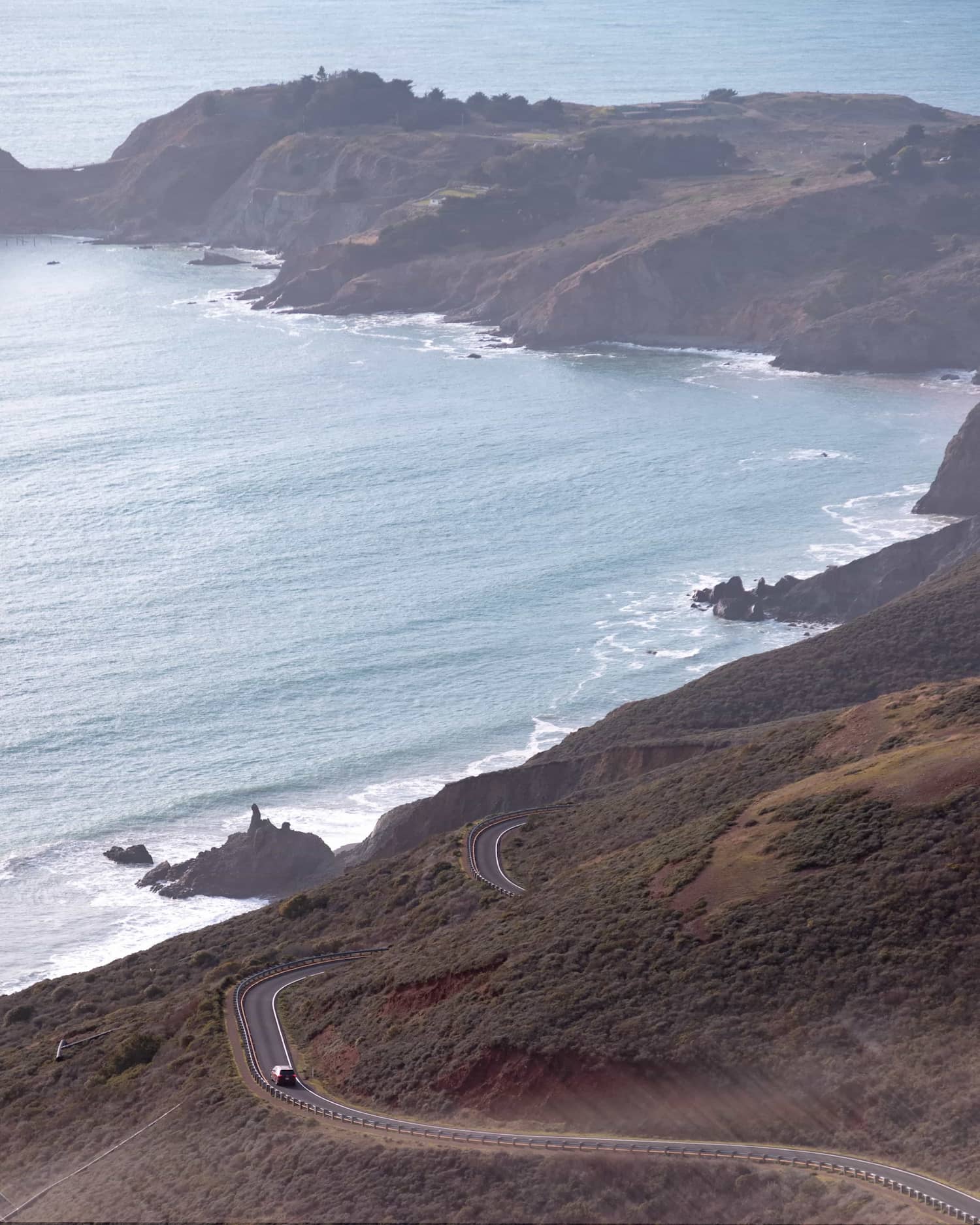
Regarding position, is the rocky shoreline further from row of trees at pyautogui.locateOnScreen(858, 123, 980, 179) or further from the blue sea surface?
row of trees at pyautogui.locateOnScreen(858, 123, 980, 179)

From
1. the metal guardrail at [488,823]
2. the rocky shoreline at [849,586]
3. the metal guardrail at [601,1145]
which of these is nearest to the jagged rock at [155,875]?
the metal guardrail at [488,823]

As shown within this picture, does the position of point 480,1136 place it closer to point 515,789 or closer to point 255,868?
point 515,789

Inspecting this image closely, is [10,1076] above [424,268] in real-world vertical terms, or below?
below

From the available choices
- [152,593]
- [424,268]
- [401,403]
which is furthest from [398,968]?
[424,268]

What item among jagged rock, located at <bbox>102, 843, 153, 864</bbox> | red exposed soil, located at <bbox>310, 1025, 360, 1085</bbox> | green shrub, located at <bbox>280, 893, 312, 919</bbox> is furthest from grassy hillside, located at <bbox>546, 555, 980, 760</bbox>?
red exposed soil, located at <bbox>310, 1025, 360, 1085</bbox>

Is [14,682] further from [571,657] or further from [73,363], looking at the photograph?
[73,363]

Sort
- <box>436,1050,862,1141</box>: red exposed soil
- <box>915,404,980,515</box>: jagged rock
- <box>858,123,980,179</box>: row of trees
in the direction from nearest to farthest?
<box>436,1050,862,1141</box>: red exposed soil → <box>915,404,980,515</box>: jagged rock → <box>858,123,980,179</box>: row of trees

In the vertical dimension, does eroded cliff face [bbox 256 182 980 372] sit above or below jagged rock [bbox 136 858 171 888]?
above
